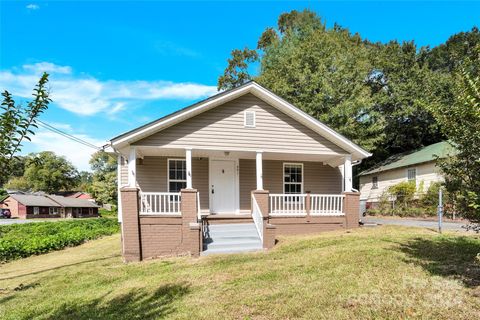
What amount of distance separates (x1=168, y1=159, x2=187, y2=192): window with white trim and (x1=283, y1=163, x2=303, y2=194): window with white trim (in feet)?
13.9

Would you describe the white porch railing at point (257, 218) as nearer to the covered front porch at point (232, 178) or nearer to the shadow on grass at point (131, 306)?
the covered front porch at point (232, 178)

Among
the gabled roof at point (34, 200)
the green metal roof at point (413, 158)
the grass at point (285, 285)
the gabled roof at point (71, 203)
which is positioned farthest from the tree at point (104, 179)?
the grass at point (285, 285)

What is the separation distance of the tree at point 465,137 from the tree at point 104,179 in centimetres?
5646

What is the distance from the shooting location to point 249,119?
38.1 ft

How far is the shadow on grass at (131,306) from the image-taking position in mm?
5207

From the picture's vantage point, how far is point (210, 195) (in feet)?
42.5

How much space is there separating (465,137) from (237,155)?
8.52 meters

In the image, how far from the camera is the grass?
467 cm

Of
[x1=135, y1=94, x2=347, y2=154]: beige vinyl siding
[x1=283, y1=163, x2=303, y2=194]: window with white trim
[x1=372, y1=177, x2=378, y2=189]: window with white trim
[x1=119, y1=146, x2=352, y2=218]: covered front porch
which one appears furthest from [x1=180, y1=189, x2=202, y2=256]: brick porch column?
[x1=372, y1=177, x2=378, y2=189]: window with white trim

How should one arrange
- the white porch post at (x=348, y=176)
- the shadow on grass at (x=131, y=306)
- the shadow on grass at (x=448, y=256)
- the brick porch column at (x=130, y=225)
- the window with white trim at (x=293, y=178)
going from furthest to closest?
the window with white trim at (x=293, y=178) → the white porch post at (x=348, y=176) → the brick porch column at (x=130, y=225) → the shadow on grass at (x=448, y=256) → the shadow on grass at (x=131, y=306)

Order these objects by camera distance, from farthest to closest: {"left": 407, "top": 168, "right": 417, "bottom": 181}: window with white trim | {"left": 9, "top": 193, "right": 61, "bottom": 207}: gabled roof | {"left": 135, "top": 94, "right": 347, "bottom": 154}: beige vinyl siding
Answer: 1. {"left": 9, "top": 193, "right": 61, "bottom": 207}: gabled roof
2. {"left": 407, "top": 168, "right": 417, "bottom": 181}: window with white trim
3. {"left": 135, "top": 94, "right": 347, "bottom": 154}: beige vinyl siding

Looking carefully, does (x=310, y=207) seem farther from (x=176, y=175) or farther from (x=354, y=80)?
(x=354, y=80)

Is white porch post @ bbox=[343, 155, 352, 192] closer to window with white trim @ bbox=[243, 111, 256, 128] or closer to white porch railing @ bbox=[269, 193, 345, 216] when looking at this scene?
white porch railing @ bbox=[269, 193, 345, 216]

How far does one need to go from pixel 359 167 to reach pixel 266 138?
23.6 m
